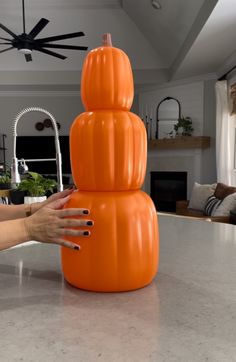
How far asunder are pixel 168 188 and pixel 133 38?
3025 mm

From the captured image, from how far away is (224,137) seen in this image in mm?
5359

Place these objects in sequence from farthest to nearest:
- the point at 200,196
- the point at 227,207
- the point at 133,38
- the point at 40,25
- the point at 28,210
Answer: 1. the point at 133,38
2. the point at 200,196
3. the point at 227,207
4. the point at 40,25
5. the point at 28,210

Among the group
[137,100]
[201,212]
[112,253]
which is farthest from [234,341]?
[137,100]

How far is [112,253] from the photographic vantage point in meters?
0.60

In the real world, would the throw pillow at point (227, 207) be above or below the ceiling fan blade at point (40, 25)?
below

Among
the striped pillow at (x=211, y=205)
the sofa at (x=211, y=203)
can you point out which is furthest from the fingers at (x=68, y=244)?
the striped pillow at (x=211, y=205)

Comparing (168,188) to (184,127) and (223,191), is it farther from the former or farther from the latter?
(223,191)

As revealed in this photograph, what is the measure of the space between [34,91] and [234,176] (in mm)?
4724

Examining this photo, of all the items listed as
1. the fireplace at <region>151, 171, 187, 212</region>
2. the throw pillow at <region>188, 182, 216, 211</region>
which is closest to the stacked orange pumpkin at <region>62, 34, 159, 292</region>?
the throw pillow at <region>188, 182, 216, 211</region>

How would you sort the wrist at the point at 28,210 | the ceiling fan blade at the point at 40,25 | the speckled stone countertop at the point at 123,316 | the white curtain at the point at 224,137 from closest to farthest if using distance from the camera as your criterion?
1. the speckled stone countertop at the point at 123,316
2. the wrist at the point at 28,210
3. the ceiling fan blade at the point at 40,25
4. the white curtain at the point at 224,137

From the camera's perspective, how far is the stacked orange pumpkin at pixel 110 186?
1.98 feet

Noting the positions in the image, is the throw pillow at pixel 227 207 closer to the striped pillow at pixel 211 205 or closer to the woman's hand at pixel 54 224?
the striped pillow at pixel 211 205

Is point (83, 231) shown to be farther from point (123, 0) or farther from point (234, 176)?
point (123, 0)

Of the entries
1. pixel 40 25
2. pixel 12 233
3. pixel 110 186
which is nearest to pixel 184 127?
pixel 40 25
